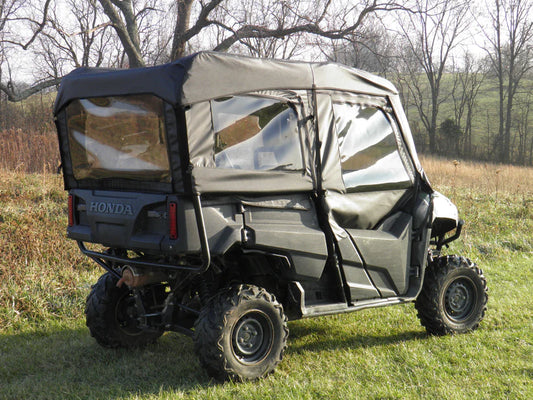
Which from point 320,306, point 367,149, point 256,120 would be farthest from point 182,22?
point 320,306

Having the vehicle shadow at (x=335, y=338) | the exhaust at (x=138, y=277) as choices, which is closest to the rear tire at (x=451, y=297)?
the vehicle shadow at (x=335, y=338)

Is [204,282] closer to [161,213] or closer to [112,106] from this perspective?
[161,213]

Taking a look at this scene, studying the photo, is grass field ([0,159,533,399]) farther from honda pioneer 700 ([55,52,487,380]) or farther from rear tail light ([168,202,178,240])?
rear tail light ([168,202,178,240])

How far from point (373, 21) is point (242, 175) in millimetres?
13607

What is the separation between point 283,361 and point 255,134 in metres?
1.90

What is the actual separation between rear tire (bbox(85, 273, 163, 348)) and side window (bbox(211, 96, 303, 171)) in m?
1.68

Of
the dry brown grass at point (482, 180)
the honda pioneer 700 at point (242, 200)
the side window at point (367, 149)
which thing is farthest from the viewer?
the dry brown grass at point (482, 180)

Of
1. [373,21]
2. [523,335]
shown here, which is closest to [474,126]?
[373,21]

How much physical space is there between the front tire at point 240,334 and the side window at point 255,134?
93 cm

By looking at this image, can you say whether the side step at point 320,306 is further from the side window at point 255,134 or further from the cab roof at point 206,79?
the cab roof at point 206,79

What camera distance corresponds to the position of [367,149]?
472 cm

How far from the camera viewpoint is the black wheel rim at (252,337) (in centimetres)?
402

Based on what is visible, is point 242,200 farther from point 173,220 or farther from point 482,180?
point 482,180

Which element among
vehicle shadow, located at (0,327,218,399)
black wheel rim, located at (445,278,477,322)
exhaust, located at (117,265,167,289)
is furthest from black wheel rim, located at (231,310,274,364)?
black wheel rim, located at (445,278,477,322)
